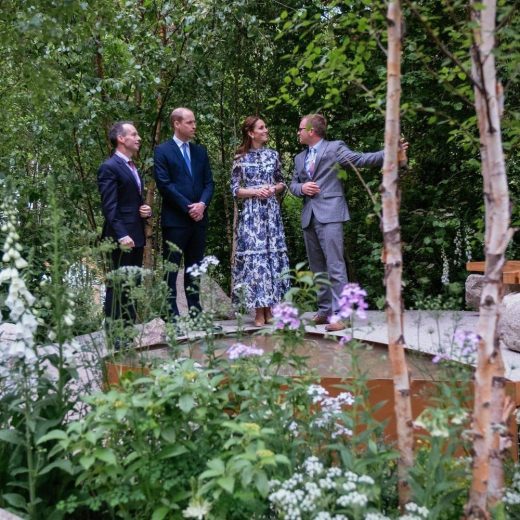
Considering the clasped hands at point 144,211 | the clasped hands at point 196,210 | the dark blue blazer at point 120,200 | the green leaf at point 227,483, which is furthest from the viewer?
the clasped hands at point 196,210

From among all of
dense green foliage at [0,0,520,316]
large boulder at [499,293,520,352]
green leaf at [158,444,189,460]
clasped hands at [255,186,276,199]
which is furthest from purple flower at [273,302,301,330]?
dense green foliage at [0,0,520,316]

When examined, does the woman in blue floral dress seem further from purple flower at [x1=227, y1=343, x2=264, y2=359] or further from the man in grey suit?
purple flower at [x1=227, y1=343, x2=264, y2=359]

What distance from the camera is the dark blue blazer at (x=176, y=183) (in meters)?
5.73

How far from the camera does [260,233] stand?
244 inches

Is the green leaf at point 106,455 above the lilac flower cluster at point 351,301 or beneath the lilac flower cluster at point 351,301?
beneath

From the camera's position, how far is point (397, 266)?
208 centimetres

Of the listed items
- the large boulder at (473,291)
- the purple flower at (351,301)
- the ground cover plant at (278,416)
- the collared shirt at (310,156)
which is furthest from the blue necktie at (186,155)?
the purple flower at (351,301)

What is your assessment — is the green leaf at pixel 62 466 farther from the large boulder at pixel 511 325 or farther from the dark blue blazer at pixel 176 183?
the dark blue blazer at pixel 176 183

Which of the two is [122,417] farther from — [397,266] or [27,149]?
[27,149]

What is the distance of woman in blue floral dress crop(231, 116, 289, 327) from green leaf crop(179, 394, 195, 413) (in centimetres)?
398

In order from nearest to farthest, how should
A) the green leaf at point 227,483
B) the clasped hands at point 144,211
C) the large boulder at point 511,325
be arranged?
the green leaf at point 227,483 < the large boulder at point 511,325 < the clasped hands at point 144,211

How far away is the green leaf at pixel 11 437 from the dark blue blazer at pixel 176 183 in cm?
356

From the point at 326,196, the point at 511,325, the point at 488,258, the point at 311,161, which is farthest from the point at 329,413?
the point at 311,161

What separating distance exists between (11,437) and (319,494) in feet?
3.29
